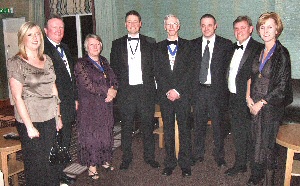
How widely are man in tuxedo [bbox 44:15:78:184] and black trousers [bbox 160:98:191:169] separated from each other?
107 cm

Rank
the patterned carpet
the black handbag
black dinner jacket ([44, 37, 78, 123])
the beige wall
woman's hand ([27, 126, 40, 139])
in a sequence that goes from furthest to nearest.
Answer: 1. the beige wall
2. the patterned carpet
3. black dinner jacket ([44, 37, 78, 123])
4. the black handbag
5. woman's hand ([27, 126, 40, 139])

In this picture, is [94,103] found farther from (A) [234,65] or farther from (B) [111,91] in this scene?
(A) [234,65]

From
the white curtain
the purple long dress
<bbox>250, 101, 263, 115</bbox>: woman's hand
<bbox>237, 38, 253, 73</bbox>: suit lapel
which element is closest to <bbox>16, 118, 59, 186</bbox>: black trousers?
the purple long dress

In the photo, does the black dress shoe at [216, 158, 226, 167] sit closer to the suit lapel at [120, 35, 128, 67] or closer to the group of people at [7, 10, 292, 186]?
the group of people at [7, 10, 292, 186]

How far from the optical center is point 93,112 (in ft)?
12.0

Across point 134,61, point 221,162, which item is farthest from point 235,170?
point 134,61

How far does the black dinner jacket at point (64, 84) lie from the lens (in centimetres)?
339

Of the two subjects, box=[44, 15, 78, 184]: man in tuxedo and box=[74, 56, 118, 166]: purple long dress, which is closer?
box=[44, 15, 78, 184]: man in tuxedo

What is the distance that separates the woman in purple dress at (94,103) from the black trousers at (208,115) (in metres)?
1.08

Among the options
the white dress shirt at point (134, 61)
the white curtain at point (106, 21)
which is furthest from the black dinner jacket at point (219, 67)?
the white curtain at point (106, 21)

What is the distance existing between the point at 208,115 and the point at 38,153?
2.25m

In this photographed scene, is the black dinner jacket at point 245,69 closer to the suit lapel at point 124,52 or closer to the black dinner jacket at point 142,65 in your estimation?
the black dinner jacket at point 142,65

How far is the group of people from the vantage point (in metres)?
3.18

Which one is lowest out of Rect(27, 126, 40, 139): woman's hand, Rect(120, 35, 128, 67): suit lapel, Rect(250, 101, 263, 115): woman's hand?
Rect(27, 126, 40, 139): woman's hand
